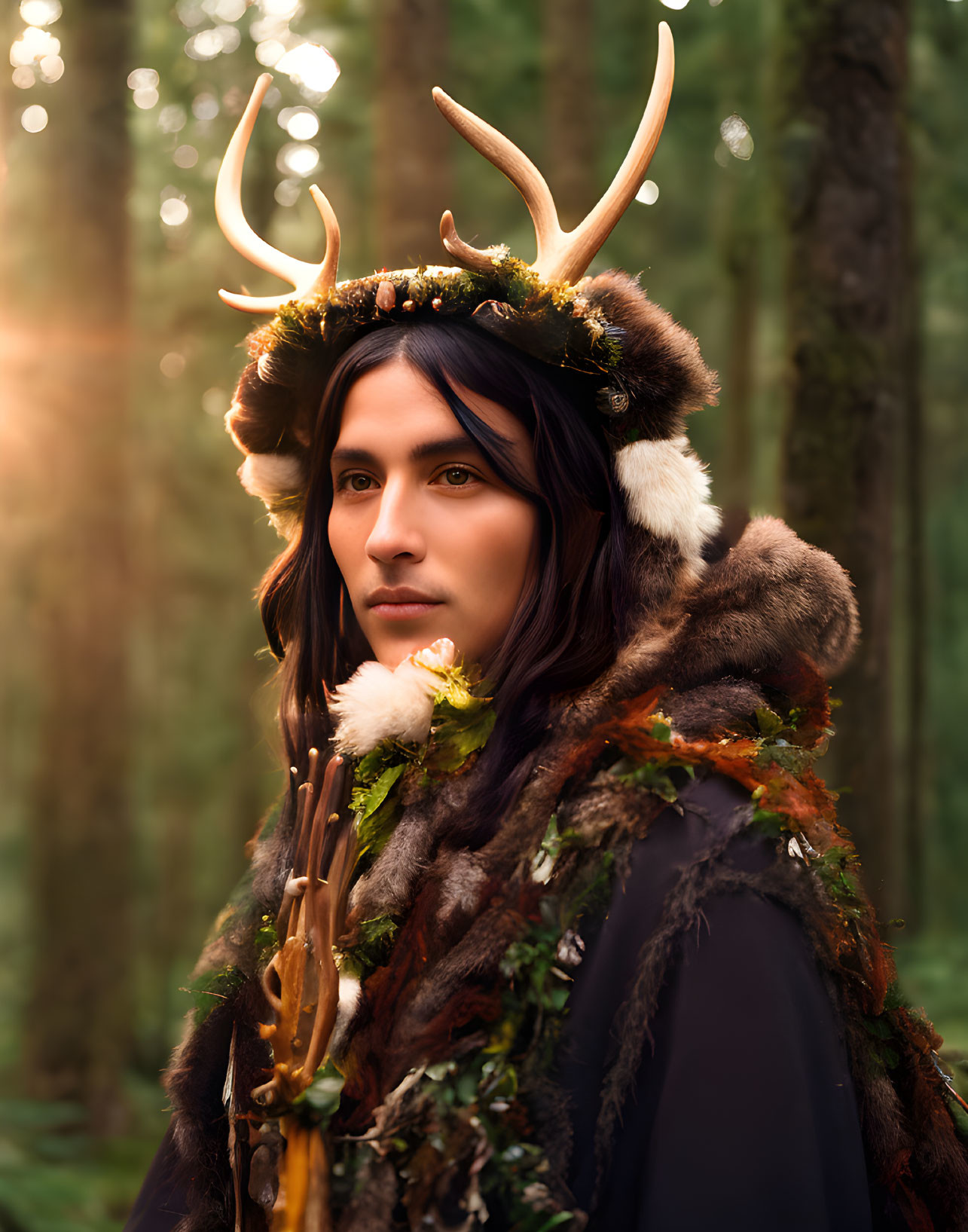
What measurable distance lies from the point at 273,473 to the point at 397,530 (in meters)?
0.81

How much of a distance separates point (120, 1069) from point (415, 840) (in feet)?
21.1

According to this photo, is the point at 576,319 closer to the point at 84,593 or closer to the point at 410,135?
the point at 410,135

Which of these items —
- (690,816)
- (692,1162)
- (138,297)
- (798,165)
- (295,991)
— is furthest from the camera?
(138,297)

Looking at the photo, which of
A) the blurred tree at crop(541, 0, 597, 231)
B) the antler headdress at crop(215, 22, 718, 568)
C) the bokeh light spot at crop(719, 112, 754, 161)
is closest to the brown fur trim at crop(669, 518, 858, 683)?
the antler headdress at crop(215, 22, 718, 568)

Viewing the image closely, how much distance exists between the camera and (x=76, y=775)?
7281 mm

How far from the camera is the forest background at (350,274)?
13.5ft

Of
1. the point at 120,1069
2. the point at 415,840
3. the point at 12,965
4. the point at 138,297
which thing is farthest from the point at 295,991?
the point at 12,965

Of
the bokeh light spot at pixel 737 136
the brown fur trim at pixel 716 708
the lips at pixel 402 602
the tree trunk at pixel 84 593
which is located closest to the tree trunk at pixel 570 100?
the bokeh light spot at pixel 737 136

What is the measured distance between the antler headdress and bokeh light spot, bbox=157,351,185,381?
423 inches

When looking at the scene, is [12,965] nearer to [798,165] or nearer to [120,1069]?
[120,1069]

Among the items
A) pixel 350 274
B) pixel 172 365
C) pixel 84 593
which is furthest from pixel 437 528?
pixel 172 365

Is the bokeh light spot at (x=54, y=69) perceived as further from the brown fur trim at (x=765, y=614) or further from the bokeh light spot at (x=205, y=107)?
the brown fur trim at (x=765, y=614)

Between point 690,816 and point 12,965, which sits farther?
point 12,965

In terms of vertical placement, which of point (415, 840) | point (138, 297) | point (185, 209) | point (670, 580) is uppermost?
point (185, 209)
